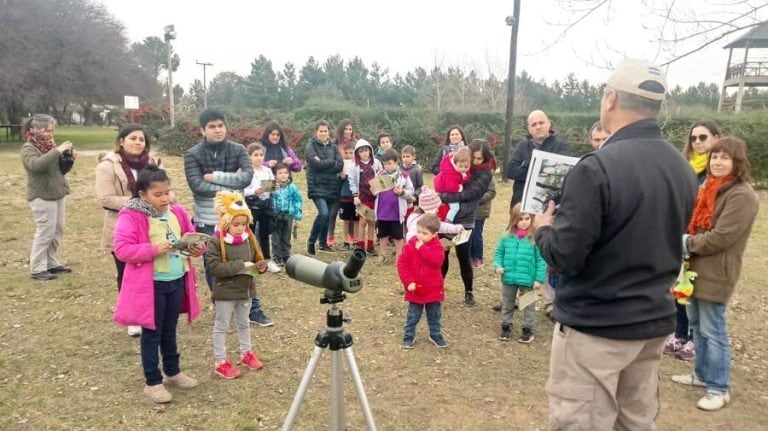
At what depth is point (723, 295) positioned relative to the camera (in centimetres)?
A: 359

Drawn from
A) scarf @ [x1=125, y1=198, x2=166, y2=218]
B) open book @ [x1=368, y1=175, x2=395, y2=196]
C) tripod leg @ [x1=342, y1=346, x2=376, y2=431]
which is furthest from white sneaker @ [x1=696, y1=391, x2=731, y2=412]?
open book @ [x1=368, y1=175, x2=395, y2=196]

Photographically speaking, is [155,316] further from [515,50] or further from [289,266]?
[515,50]

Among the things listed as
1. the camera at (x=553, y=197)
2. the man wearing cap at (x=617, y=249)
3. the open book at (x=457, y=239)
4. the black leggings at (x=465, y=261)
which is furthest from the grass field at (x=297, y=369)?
the camera at (x=553, y=197)

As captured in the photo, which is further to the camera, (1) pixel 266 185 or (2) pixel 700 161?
(1) pixel 266 185

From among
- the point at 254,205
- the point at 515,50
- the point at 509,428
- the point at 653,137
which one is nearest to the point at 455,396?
the point at 509,428

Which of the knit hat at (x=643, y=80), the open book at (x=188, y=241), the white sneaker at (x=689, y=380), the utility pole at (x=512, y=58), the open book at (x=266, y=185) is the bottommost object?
the white sneaker at (x=689, y=380)

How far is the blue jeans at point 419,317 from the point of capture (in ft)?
15.0

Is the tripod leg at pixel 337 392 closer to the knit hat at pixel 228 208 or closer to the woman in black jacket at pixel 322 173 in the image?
the knit hat at pixel 228 208

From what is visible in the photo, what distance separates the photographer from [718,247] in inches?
140

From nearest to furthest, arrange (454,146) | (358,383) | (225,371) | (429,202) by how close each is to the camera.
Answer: (358,383) → (225,371) → (429,202) → (454,146)

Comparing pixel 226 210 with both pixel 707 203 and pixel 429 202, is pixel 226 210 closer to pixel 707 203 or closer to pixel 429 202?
pixel 429 202

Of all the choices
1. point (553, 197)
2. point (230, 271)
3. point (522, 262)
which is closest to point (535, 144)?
point (522, 262)

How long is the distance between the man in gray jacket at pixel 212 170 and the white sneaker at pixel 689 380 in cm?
332

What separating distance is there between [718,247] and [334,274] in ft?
8.89
